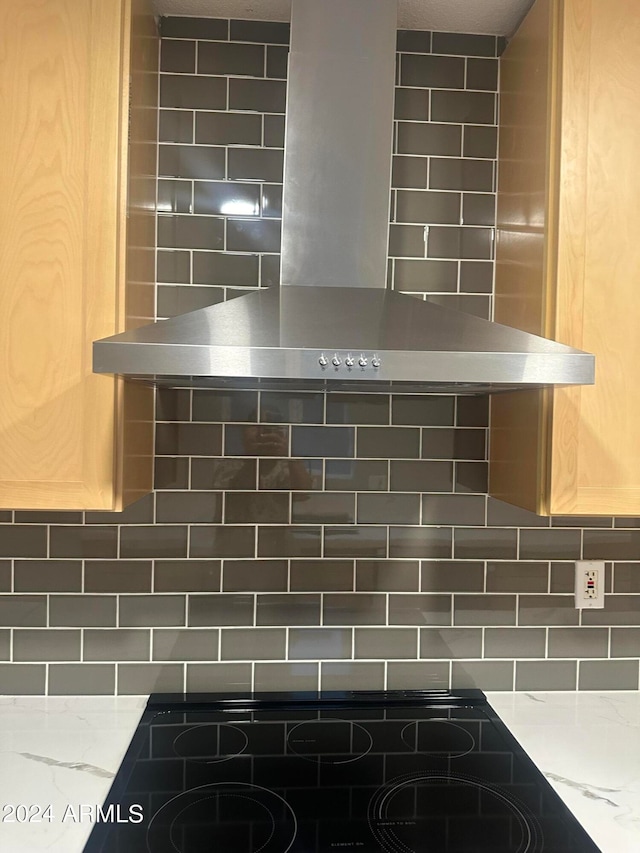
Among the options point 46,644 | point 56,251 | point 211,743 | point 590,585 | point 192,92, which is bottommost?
point 211,743

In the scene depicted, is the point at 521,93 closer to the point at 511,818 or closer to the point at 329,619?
the point at 329,619

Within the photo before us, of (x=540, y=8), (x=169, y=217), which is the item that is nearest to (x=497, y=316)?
(x=540, y=8)

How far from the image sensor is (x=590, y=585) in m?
1.63

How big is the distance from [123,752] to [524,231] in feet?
4.44

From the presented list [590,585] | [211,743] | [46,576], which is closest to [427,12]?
[590,585]

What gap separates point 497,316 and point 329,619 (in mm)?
825

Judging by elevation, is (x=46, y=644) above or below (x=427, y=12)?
below

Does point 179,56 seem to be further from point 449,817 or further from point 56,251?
point 449,817

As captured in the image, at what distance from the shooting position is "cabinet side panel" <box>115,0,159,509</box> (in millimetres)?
1275

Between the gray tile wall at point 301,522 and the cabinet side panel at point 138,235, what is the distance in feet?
0.19

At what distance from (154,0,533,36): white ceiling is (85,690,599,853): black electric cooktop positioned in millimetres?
1568

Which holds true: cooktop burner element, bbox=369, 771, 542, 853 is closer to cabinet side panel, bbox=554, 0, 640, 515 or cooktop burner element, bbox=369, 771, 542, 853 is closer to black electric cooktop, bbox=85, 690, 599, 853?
black electric cooktop, bbox=85, 690, 599, 853

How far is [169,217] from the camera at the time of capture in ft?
5.18

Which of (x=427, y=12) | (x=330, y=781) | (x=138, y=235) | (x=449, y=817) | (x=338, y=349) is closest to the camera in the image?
(x=338, y=349)
